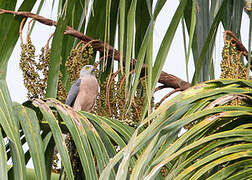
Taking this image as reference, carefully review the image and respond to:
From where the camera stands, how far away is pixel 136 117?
7.39ft

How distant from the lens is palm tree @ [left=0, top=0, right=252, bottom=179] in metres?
1.35

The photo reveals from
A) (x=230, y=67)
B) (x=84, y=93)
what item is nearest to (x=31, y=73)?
(x=230, y=67)

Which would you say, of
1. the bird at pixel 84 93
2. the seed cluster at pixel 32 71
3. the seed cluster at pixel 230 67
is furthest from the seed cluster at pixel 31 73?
the bird at pixel 84 93

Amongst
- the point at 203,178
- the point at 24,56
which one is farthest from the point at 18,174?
the point at 24,56

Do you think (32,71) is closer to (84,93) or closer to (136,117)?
(136,117)

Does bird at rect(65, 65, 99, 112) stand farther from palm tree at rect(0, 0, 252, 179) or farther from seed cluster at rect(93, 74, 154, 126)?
seed cluster at rect(93, 74, 154, 126)

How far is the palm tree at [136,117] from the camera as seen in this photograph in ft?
4.43

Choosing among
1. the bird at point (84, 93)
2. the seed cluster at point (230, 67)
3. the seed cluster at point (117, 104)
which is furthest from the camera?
the bird at point (84, 93)

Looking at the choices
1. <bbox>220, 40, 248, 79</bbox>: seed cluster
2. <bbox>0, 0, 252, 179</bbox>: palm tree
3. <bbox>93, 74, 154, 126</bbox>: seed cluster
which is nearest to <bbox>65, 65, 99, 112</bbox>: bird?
<bbox>0, 0, 252, 179</bbox>: palm tree

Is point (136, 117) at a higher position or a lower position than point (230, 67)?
lower

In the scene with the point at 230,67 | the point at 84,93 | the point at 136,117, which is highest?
the point at 230,67

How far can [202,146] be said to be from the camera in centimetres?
140

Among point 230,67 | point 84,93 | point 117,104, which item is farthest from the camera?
point 84,93

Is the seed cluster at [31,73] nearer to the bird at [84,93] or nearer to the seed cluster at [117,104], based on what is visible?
the seed cluster at [117,104]
